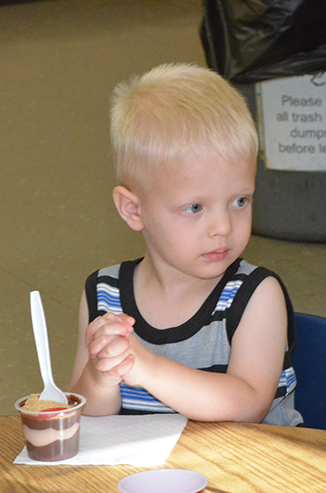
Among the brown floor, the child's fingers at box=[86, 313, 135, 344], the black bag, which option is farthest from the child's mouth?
the black bag

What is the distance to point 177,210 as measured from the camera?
1.02 m

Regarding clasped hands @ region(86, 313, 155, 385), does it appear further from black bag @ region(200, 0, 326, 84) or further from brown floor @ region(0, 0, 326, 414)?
black bag @ region(200, 0, 326, 84)

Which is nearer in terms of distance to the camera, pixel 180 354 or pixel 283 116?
pixel 180 354

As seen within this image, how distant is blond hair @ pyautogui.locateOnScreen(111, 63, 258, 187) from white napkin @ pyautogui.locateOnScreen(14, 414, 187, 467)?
1.20 ft

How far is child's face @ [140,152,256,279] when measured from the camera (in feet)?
3.23

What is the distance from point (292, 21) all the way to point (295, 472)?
2.02 metres

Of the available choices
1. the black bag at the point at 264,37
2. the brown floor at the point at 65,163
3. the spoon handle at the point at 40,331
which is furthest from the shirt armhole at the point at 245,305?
the black bag at the point at 264,37

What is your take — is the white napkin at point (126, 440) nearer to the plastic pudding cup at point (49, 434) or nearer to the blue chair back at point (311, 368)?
the plastic pudding cup at point (49, 434)

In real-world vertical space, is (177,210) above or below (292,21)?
below

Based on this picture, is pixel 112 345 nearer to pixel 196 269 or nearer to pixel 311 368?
pixel 196 269

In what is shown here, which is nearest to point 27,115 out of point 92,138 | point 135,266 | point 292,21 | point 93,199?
point 92,138

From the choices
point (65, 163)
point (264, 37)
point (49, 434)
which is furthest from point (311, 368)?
point (65, 163)

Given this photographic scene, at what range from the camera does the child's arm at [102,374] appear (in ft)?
2.66

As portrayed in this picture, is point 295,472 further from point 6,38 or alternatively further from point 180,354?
point 6,38
